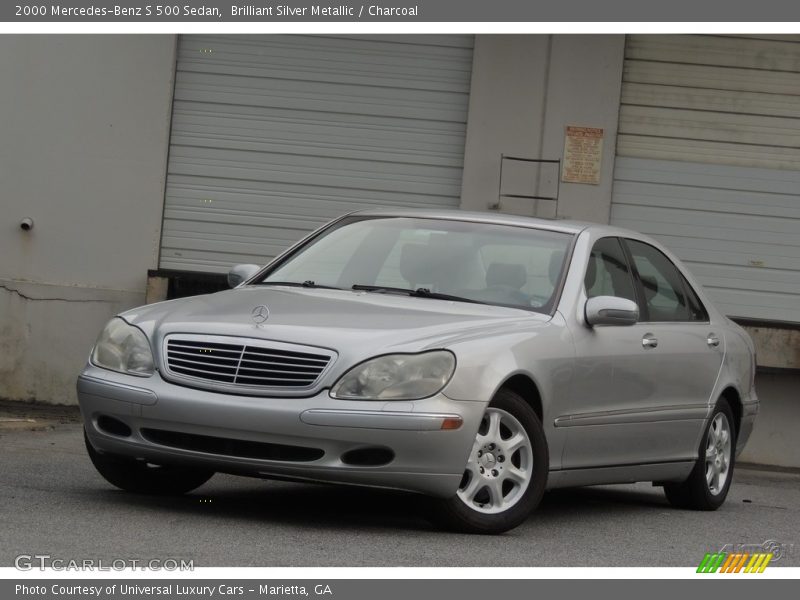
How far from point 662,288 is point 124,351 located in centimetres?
318

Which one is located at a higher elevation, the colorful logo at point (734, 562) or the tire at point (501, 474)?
the tire at point (501, 474)

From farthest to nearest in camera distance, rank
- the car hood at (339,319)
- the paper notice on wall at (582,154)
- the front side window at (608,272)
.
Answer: the paper notice on wall at (582,154), the front side window at (608,272), the car hood at (339,319)

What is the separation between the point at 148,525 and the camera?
648 cm

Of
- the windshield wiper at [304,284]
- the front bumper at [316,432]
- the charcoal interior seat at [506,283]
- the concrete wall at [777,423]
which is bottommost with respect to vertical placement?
the concrete wall at [777,423]

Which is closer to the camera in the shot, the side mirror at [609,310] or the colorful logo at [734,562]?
the colorful logo at [734,562]

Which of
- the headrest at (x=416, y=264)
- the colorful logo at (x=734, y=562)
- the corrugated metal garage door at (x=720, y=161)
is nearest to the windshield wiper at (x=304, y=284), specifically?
the headrest at (x=416, y=264)

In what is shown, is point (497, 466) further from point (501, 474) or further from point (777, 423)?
point (777, 423)

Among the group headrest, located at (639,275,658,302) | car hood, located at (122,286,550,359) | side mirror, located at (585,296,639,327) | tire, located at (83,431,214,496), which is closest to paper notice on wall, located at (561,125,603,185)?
headrest, located at (639,275,658,302)

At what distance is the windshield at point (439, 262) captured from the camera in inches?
299

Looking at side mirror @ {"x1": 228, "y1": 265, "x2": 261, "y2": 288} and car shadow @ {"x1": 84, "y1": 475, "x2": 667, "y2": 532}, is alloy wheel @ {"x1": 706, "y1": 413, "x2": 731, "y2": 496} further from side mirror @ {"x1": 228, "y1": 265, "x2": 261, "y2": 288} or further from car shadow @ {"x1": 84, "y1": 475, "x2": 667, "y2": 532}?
side mirror @ {"x1": 228, "y1": 265, "x2": 261, "y2": 288}

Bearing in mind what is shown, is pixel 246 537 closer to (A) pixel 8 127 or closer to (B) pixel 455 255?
(B) pixel 455 255

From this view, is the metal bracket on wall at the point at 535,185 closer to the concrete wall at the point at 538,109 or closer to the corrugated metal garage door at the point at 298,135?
the concrete wall at the point at 538,109

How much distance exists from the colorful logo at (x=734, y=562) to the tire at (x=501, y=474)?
81 centimetres

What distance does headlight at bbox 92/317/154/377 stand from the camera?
6.86 m
